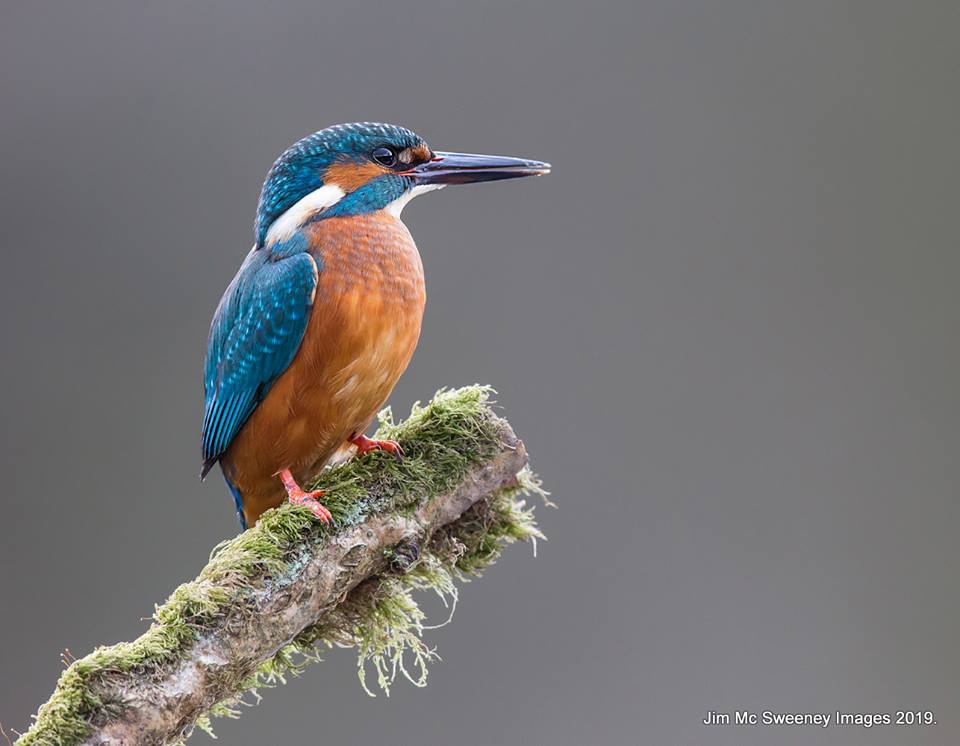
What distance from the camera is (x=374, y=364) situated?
243 cm

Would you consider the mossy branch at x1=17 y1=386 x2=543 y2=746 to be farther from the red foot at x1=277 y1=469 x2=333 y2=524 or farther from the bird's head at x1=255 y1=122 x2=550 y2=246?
the bird's head at x1=255 y1=122 x2=550 y2=246

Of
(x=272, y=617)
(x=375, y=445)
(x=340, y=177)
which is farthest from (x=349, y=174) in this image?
(x=272, y=617)

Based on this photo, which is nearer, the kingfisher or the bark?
the bark

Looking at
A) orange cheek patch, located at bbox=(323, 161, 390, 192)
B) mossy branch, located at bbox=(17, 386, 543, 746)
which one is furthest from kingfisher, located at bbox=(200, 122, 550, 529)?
mossy branch, located at bbox=(17, 386, 543, 746)

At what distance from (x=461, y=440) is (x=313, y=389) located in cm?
38

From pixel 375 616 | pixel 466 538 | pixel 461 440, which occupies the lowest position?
pixel 375 616

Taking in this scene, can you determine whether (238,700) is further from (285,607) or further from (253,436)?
(253,436)

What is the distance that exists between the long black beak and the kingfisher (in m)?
0.01

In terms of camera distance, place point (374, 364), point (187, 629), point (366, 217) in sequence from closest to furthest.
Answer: point (187, 629) < point (374, 364) < point (366, 217)

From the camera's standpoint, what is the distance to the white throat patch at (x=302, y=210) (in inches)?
102

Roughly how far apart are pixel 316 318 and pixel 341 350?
10cm

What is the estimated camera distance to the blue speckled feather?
2.44 meters

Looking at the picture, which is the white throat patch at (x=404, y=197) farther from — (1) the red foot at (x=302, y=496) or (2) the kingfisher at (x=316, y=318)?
(1) the red foot at (x=302, y=496)

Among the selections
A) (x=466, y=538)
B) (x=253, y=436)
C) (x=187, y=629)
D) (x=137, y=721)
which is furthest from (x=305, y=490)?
(x=137, y=721)
